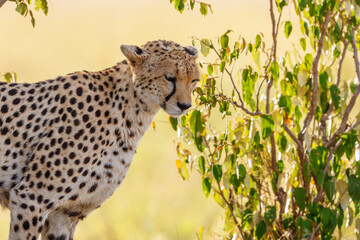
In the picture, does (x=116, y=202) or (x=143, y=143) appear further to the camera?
(x=143, y=143)

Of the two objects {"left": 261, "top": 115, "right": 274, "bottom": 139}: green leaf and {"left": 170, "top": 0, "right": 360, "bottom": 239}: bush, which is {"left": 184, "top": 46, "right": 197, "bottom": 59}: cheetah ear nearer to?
{"left": 170, "top": 0, "right": 360, "bottom": 239}: bush

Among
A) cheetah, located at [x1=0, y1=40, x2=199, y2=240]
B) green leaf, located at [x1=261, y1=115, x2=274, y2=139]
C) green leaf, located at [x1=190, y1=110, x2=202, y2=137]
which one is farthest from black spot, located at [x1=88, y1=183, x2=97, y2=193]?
green leaf, located at [x1=261, y1=115, x2=274, y2=139]

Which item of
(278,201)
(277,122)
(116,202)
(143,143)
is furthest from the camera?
(143,143)

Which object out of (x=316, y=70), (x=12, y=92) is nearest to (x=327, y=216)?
(x=316, y=70)

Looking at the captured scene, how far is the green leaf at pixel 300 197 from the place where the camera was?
3.96 metres

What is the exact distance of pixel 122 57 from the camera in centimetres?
1218

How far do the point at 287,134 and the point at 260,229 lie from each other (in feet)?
1.76

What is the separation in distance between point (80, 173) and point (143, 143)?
17.1ft

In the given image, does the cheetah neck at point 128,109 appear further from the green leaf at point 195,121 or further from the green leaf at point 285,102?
the green leaf at point 285,102

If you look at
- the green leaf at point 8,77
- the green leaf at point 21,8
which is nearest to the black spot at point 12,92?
the green leaf at point 8,77

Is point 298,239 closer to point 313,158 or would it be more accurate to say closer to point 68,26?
point 313,158

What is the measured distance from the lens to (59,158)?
3885 millimetres

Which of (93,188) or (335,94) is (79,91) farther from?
(335,94)

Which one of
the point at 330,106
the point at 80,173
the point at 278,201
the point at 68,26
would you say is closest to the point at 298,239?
the point at 278,201
